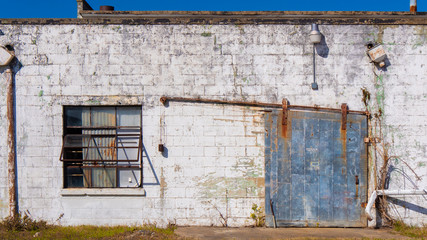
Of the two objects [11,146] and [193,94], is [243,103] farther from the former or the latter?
[11,146]

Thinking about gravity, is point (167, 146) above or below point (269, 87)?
below

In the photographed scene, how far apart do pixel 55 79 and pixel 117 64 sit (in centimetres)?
127

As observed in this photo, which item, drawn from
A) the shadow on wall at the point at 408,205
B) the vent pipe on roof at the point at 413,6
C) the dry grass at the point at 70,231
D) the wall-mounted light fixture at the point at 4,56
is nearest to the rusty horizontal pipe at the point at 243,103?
the shadow on wall at the point at 408,205

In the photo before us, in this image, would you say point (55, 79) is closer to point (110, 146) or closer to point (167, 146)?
point (110, 146)

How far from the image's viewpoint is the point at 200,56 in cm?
710

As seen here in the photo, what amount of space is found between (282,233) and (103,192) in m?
3.51

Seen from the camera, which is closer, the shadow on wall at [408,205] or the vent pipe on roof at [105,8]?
the shadow on wall at [408,205]

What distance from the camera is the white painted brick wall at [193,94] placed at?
23.1 ft

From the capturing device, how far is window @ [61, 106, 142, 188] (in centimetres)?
721

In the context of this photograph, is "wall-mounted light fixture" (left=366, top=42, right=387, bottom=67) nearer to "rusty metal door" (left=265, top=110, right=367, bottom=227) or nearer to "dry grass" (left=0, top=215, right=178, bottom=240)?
"rusty metal door" (left=265, top=110, right=367, bottom=227)

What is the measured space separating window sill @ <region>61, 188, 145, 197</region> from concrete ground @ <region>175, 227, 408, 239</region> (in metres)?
1.09

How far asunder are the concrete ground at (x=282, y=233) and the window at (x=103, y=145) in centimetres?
156

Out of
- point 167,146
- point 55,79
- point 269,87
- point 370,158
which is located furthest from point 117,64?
point 370,158

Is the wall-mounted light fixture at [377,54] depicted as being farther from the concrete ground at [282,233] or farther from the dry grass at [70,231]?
the dry grass at [70,231]
